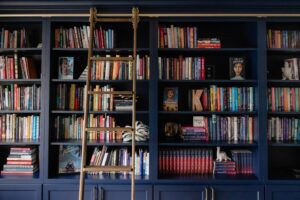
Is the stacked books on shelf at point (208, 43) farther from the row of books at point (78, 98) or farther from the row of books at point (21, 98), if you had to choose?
the row of books at point (21, 98)

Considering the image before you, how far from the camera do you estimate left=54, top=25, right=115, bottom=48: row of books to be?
2.71 metres

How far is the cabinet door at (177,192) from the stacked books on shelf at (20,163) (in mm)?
1298

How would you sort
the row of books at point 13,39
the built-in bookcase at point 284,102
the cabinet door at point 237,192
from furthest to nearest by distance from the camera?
the row of books at point 13,39, the built-in bookcase at point 284,102, the cabinet door at point 237,192

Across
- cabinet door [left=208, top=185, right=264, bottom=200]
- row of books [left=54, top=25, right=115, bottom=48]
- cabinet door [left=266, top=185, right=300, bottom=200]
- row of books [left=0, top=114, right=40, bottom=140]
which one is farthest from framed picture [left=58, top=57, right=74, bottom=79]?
cabinet door [left=266, top=185, right=300, bottom=200]

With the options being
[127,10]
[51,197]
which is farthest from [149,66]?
[51,197]

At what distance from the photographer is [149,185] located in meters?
2.53

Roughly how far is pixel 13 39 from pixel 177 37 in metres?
1.71

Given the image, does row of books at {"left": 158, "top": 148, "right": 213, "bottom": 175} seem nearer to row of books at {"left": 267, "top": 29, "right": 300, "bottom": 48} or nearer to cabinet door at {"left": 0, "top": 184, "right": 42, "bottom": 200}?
cabinet door at {"left": 0, "top": 184, "right": 42, "bottom": 200}

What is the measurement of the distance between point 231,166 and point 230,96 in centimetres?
72

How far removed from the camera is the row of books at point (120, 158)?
2.64 m

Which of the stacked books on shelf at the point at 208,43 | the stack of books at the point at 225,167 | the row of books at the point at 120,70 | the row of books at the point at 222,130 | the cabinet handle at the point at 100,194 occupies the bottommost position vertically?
the cabinet handle at the point at 100,194

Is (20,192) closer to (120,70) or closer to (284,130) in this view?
(120,70)

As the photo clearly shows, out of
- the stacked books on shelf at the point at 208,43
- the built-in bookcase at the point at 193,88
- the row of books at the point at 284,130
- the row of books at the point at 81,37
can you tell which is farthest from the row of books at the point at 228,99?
the row of books at the point at 81,37

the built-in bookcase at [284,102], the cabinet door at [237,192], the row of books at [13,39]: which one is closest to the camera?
the cabinet door at [237,192]
